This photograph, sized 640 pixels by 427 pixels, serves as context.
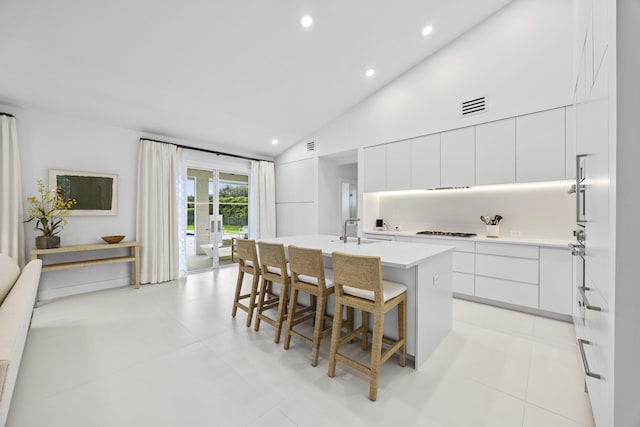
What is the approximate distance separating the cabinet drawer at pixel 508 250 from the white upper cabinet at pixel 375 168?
1799 millimetres

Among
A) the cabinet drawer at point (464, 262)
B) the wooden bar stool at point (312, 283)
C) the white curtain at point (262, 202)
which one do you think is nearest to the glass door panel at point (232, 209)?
the white curtain at point (262, 202)

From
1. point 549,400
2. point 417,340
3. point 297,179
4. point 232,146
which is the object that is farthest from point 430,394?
point 232,146

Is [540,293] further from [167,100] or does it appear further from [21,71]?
[21,71]

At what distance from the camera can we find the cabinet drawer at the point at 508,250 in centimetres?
305

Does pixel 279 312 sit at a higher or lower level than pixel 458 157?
lower

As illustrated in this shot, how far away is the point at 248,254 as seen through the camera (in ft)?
9.39

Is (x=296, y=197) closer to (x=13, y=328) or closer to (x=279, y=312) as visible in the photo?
(x=279, y=312)

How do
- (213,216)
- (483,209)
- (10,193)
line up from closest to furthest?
(10,193) → (483,209) → (213,216)

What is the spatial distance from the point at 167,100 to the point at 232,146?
1.87 meters

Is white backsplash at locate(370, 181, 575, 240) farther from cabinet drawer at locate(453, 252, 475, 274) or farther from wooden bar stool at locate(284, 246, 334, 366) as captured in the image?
wooden bar stool at locate(284, 246, 334, 366)

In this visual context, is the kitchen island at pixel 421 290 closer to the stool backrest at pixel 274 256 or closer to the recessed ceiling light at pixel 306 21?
the stool backrest at pixel 274 256

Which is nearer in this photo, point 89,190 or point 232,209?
point 89,190

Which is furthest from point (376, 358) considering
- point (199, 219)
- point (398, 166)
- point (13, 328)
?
point (199, 219)

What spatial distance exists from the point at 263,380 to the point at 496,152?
3.78m
